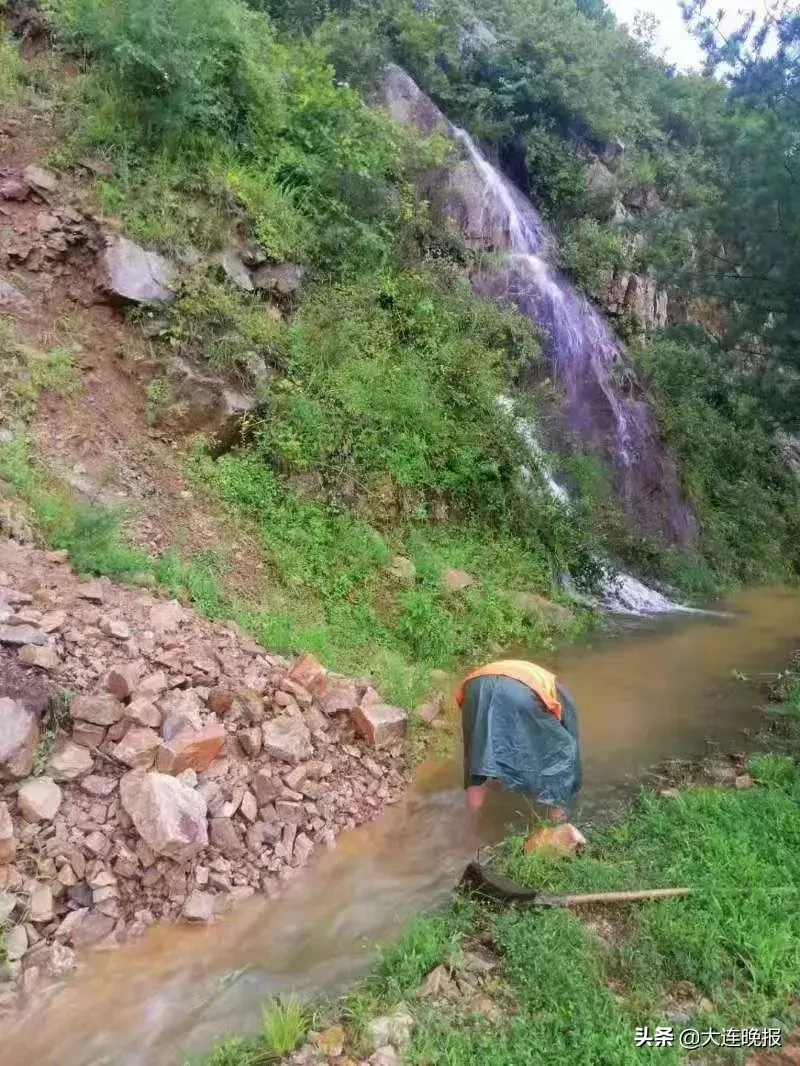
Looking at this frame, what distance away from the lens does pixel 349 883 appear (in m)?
4.02

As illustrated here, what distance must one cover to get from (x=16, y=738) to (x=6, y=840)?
0.48 metres

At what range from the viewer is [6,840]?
3.39 meters

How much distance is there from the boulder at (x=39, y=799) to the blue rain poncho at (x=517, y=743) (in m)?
2.17

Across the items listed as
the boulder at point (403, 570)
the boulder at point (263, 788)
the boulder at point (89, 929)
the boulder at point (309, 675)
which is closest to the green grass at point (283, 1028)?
the boulder at point (89, 929)

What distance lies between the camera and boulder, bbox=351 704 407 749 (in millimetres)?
5016

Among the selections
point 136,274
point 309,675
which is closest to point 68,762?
point 309,675

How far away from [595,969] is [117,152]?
8.77m

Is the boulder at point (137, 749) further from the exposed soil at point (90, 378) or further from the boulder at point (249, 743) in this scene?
the exposed soil at point (90, 378)

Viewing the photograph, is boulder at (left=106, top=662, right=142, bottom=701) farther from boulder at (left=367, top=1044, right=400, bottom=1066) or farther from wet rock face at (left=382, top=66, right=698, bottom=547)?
wet rock face at (left=382, top=66, right=698, bottom=547)

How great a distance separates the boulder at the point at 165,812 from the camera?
142 inches

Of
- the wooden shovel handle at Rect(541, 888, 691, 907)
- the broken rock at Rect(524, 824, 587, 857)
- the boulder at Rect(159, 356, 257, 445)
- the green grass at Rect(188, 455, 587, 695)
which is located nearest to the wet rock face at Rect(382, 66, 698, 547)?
the green grass at Rect(188, 455, 587, 695)

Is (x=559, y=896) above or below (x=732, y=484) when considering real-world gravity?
below

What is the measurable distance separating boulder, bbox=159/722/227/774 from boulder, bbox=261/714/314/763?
1.10 feet

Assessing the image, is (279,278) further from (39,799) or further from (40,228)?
(39,799)
